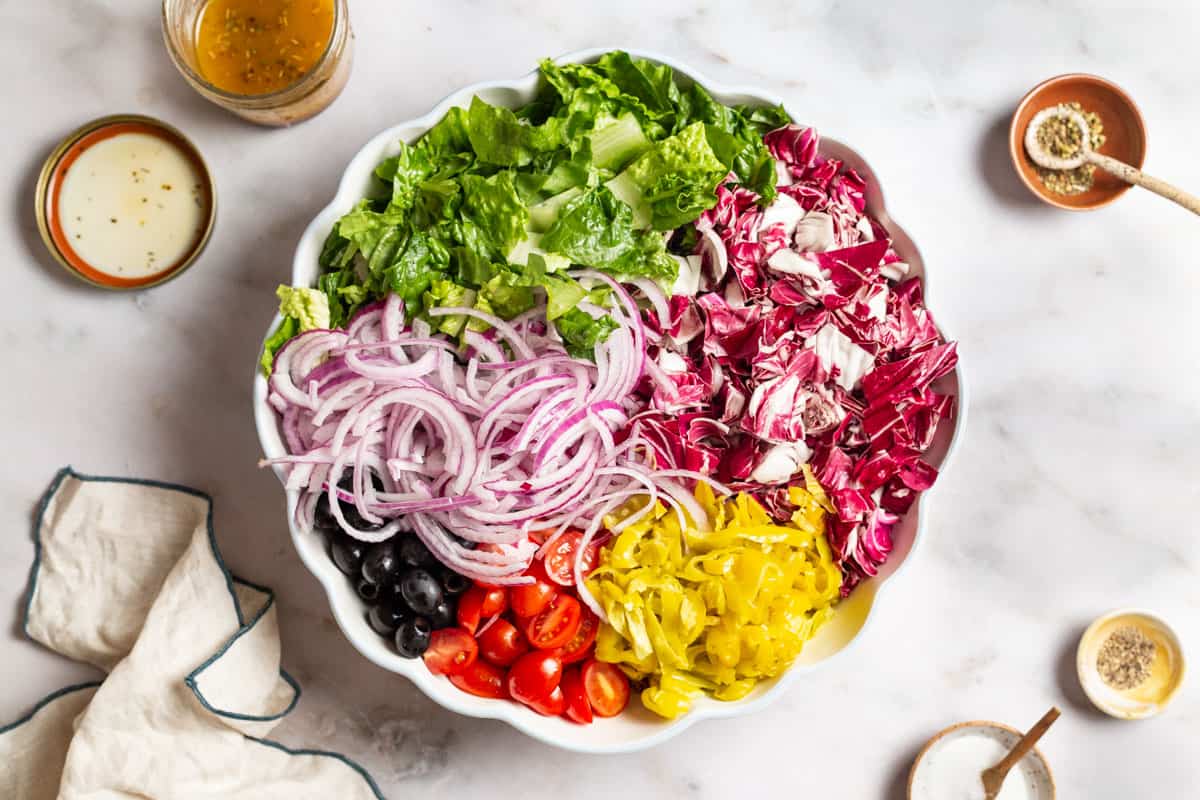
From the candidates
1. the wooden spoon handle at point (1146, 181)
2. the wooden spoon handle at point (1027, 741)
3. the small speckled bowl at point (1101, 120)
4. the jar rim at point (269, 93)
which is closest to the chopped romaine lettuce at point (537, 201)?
the jar rim at point (269, 93)

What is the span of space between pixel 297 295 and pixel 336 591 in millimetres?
567

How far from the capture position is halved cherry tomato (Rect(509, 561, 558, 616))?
6.31ft

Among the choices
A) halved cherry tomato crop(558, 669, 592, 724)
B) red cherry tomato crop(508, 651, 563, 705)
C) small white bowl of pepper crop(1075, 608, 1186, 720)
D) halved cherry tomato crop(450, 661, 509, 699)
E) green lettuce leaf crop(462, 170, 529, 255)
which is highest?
green lettuce leaf crop(462, 170, 529, 255)

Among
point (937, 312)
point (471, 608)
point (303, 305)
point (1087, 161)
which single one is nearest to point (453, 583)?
point (471, 608)

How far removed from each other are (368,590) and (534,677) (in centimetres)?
36

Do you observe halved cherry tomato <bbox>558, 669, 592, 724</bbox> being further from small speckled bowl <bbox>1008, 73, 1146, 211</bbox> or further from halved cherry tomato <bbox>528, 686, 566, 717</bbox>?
small speckled bowl <bbox>1008, 73, 1146, 211</bbox>

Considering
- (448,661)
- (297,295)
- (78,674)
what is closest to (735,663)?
(448,661)

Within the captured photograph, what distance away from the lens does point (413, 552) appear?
6.26 feet

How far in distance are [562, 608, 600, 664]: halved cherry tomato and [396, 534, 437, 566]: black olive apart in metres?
0.32

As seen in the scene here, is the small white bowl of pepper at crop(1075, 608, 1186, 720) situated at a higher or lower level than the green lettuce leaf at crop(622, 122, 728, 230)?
lower

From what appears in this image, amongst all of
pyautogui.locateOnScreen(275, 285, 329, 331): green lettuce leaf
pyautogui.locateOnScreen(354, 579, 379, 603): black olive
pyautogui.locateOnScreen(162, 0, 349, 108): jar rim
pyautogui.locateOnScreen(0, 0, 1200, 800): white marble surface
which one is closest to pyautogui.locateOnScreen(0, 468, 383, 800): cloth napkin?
pyautogui.locateOnScreen(0, 0, 1200, 800): white marble surface

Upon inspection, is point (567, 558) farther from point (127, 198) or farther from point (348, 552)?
point (127, 198)

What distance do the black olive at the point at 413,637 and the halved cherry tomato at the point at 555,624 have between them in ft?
0.65

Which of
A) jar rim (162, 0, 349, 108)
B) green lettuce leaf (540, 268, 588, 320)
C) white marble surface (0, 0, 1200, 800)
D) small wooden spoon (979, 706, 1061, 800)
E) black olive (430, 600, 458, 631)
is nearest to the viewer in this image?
green lettuce leaf (540, 268, 588, 320)
